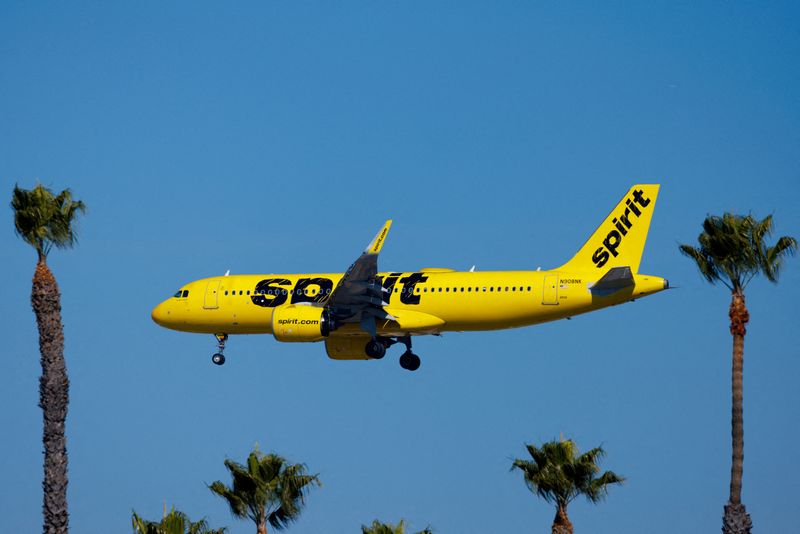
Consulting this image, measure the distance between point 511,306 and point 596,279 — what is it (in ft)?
11.7

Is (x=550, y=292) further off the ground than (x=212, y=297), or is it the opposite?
(x=212, y=297)

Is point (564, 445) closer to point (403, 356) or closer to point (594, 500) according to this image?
point (594, 500)

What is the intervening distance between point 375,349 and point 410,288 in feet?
11.3

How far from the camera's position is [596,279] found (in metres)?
54.2

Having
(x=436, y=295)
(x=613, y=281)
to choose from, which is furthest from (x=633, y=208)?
(x=436, y=295)

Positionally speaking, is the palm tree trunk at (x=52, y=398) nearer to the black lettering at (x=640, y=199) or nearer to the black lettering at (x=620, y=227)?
the black lettering at (x=620, y=227)

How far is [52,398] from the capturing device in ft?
142

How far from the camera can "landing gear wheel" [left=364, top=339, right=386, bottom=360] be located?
2319 inches

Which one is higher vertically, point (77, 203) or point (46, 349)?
point (77, 203)

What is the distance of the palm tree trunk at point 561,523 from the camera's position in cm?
4266

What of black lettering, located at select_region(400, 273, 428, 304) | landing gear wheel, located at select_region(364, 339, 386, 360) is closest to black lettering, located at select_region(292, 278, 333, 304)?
landing gear wheel, located at select_region(364, 339, 386, 360)

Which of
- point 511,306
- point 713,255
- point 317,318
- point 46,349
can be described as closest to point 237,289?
point 317,318

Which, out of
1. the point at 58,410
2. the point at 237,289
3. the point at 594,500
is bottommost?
the point at 594,500

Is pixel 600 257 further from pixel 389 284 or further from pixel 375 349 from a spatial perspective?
pixel 375 349
